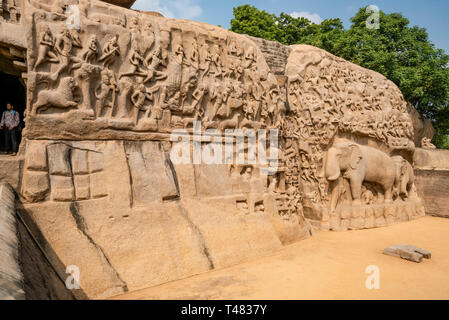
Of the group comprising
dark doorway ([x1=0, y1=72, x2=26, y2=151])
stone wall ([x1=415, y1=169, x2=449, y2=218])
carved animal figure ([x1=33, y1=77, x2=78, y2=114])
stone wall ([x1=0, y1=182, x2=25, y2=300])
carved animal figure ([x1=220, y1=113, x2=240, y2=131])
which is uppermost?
dark doorway ([x1=0, y1=72, x2=26, y2=151])

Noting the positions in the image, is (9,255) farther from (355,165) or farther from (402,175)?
(402,175)

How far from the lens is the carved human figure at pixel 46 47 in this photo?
4.70 metres

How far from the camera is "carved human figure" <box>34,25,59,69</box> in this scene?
15.4 feet

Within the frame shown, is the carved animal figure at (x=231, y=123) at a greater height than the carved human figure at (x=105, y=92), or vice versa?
the carved human figure at (x=105, y=92)

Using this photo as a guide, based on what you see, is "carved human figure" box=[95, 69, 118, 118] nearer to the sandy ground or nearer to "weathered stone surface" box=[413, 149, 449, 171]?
the sandy ground

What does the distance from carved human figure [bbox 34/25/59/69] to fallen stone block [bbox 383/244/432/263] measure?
22.3 feet

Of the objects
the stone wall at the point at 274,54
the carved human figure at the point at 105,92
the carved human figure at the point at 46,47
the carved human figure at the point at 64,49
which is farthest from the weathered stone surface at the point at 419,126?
the carved human figure at the point at 46,47

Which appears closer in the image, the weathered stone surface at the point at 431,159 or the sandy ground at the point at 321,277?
the sandy ground at the point at 321,277

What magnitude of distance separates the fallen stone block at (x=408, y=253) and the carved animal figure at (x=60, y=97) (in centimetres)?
627

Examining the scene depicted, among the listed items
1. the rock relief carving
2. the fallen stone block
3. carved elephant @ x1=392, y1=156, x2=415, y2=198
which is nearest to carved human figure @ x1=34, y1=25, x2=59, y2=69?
the rock relief carving

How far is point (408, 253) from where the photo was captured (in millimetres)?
A: 5957

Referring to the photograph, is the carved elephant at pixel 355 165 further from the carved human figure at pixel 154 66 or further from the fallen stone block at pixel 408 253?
the carved human figure at pixel 154 66
